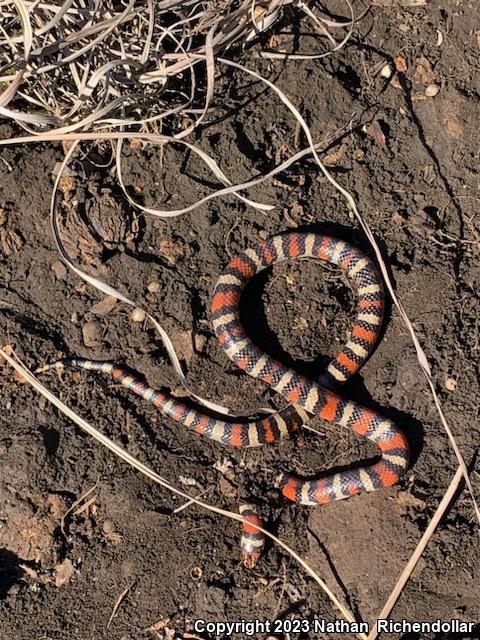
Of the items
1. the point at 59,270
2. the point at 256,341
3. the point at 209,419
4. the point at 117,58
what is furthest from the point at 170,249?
the point at 117,58

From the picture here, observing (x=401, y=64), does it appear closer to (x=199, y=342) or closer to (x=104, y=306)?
(x=199, y=342)

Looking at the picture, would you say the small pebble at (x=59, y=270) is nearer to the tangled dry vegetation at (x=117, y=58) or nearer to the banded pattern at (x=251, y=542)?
the tangled dry vegetation at (x=117, y=58)

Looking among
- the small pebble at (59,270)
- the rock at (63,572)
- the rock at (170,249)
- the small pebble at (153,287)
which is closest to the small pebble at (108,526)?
the rock at (63,572)

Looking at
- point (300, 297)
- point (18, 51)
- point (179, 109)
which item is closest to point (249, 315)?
point (300, 297)

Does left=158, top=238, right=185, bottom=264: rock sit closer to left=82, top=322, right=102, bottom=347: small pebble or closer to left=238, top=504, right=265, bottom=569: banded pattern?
left=82, top=322, right=102, bottom=347: small pebble

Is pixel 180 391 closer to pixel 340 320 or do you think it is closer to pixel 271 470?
pixel 271 470

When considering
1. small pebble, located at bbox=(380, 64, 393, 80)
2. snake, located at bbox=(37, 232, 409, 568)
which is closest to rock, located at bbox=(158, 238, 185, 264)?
snake, located at bbox=(37, 232, 409, 568)
